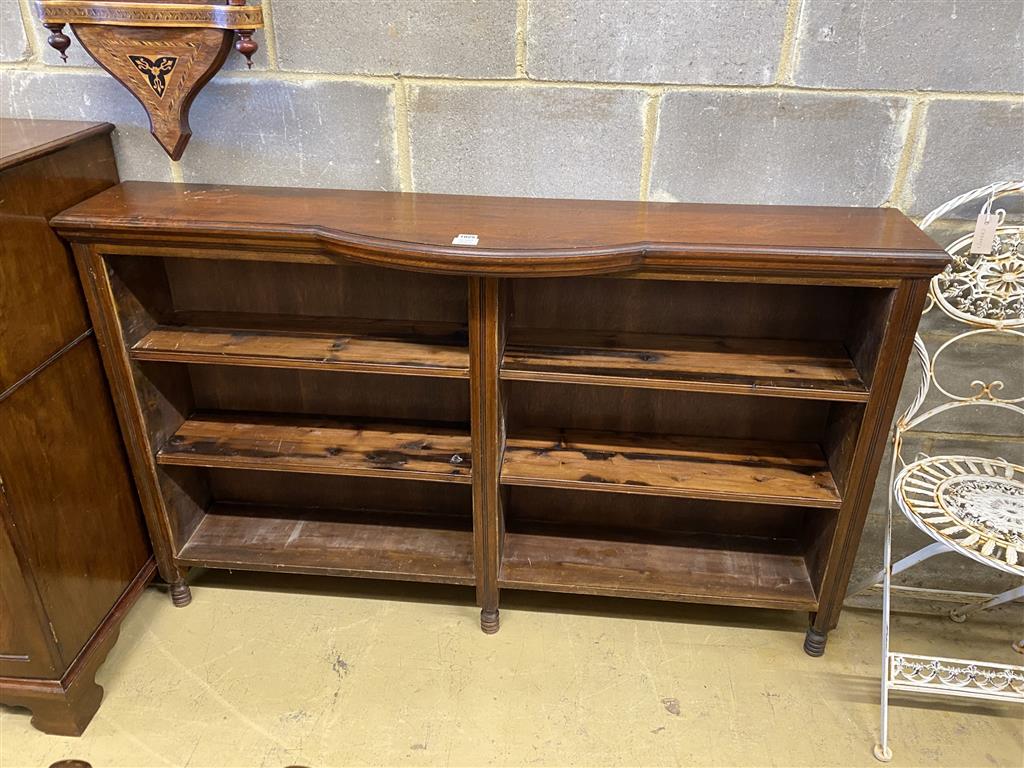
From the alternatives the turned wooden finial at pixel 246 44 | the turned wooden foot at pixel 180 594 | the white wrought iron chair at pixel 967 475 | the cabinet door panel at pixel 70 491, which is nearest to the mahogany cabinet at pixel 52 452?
the cabinet door panel at pixel 70 491

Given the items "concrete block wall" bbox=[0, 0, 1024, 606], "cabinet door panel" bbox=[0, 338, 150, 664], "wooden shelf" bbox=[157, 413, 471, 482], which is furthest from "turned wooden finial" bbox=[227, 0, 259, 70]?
"wooden shelf" bbox=[157, 413, 471, 482]

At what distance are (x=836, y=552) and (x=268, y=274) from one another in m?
1.54

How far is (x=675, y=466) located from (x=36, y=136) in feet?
5.31

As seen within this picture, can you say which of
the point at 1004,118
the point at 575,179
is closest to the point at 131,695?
the point at 575,179

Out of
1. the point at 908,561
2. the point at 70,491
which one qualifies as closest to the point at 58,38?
the point at 70,491

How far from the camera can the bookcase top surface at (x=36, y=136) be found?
152cm

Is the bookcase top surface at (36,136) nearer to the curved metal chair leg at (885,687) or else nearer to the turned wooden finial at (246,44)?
the turned wooden finial at (246,44)

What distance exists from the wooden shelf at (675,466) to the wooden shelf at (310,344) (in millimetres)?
329

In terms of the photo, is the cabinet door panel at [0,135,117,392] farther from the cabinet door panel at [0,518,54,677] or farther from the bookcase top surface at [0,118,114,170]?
the cabinet door panel at [0,518,54,677]

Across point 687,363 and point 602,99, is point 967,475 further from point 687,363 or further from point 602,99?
point 602,99

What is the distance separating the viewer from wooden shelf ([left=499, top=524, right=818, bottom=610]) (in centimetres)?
196

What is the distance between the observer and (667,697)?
188cm

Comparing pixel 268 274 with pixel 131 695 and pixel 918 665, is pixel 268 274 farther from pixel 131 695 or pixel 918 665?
pixel 918 665

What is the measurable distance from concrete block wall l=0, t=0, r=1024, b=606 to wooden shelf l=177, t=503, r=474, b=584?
36.3 inches
